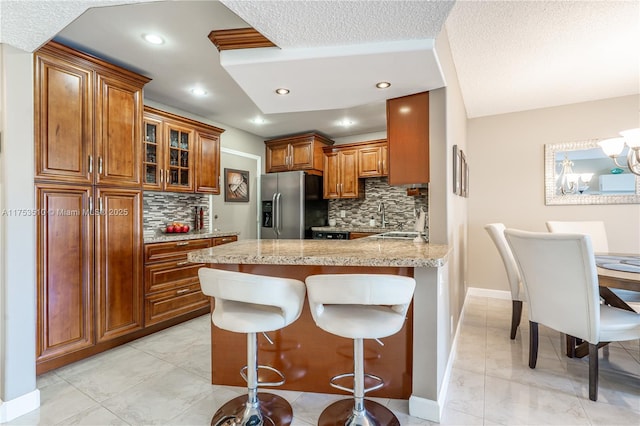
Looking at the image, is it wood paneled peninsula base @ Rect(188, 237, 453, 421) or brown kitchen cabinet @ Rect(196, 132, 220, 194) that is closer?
wood paneled peninsula base @ Rect(188, 237, 453, 421)

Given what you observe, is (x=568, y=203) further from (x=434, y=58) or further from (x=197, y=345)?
(x=197, y=345)

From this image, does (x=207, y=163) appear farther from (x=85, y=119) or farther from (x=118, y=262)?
(x=118, y=262)

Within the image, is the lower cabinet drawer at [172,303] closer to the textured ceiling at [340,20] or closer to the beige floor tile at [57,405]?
the beige floor tile at [57,405]

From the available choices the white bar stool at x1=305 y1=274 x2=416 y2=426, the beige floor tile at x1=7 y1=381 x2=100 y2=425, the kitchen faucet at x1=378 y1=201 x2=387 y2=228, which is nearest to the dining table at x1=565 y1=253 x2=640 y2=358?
the white bar stool at x1=305 y1=274 x2=416 y2=426

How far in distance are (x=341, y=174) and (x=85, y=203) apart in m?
3.49

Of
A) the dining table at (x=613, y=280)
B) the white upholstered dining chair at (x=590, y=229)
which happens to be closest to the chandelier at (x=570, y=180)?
the white upholstered dining chair at (x=590, y=229)

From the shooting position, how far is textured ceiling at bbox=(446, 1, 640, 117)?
2.08m

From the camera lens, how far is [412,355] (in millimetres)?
1911

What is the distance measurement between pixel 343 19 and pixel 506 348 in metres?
2.86

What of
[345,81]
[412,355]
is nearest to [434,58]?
[345,81]

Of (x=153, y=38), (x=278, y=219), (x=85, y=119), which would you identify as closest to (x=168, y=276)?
(x=85, y=119)

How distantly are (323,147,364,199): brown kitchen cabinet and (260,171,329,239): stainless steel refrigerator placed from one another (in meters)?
0.18

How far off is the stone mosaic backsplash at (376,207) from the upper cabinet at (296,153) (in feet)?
2.61

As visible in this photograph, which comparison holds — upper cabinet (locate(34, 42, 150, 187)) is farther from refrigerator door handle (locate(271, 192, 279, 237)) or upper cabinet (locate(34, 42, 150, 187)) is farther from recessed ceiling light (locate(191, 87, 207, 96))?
refrigerator door handle (locate(271, 192, 279, 237))
